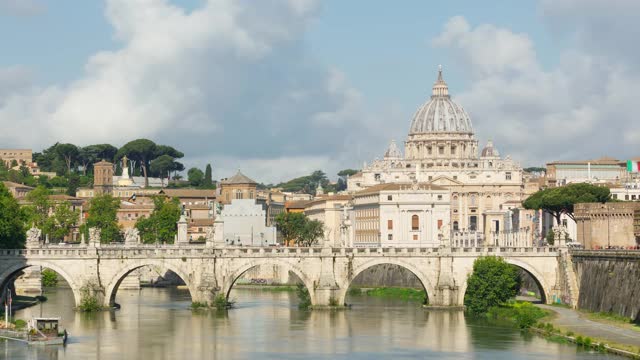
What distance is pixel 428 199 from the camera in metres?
153

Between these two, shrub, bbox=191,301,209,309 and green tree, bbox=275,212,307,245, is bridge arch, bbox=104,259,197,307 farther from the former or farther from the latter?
green tree, bbox=275,212,307,245

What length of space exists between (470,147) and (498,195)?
19861 mm

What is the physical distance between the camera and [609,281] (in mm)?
85062

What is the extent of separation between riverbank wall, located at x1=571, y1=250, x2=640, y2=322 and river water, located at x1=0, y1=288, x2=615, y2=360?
205 inches

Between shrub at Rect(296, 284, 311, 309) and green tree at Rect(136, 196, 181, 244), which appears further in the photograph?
green tree at Rect(136, 196, 181, 244)

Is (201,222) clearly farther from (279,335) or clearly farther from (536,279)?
(279,335)

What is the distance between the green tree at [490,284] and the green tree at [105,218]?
60.5m

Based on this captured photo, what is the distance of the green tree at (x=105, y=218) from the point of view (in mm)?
149700

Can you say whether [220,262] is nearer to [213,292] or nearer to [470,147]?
[213,292]

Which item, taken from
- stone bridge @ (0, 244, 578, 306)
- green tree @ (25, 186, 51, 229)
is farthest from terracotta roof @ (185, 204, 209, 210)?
stone bridge @ (0, 244, 578, 306)

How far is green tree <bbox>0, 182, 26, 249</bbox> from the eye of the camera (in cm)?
9860

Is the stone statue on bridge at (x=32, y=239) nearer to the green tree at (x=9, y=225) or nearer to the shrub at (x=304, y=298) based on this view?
the green tree at (x=9, y=225)

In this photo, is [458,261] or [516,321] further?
[458,261]

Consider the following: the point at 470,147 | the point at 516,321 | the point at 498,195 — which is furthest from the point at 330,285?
the point at 470,147
